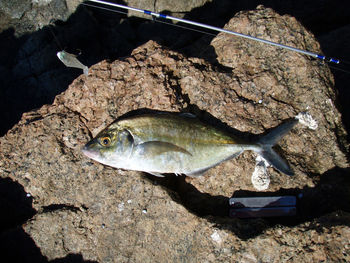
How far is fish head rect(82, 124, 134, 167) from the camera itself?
2.75m

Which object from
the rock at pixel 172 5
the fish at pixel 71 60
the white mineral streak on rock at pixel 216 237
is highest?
the rock at pixel 172 5

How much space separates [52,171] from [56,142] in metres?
0.38

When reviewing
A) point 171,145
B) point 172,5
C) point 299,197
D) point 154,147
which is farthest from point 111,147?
point 172,5

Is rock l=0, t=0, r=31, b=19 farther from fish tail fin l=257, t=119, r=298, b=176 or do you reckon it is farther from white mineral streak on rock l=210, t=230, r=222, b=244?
white mineral streak on rock l=210, t=230, r=222, b=244

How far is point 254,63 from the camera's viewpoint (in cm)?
338

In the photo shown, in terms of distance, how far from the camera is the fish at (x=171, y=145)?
9.09 ft

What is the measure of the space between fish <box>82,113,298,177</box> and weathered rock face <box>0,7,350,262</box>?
0.27 meters

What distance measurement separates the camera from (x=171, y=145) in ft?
9.27

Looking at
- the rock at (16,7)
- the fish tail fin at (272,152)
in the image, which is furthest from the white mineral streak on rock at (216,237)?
the rock at (16,7)

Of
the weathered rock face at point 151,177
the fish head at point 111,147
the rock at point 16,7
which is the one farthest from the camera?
the rock at point 16,7

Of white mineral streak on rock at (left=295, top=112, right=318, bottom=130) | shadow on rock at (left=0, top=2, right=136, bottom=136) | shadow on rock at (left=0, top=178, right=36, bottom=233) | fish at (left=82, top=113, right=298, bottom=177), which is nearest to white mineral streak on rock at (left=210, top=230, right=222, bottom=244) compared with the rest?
fish at (left=82, top=113, right=298, bottom=177)

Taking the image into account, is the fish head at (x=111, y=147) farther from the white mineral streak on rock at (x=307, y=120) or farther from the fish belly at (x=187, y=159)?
the white mineral streak on rock at (x=307, y=120)

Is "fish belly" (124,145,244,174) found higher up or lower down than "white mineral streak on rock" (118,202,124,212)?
higher up

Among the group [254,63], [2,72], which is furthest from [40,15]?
[254,63]
